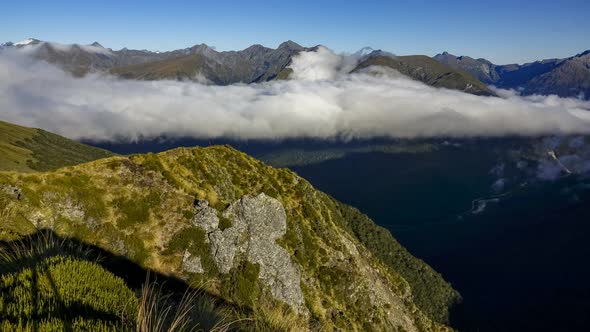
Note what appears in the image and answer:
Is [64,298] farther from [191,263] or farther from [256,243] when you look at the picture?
[256,243]

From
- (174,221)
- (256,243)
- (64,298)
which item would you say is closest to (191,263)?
(174,221)

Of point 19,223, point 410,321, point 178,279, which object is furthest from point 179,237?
point 410,321

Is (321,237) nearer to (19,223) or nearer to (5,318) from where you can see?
(19,223)

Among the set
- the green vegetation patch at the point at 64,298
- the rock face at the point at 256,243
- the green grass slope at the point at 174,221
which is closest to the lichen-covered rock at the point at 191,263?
the green grass slope at the point at 174,221

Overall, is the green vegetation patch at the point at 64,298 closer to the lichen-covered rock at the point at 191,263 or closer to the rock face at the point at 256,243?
the lichen-covered rock at the point at 191,263

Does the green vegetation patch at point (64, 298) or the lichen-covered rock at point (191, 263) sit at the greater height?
the green vegetation patch at point (64, 298)

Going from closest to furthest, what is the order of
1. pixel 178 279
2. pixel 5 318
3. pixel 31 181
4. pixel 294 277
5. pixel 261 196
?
pixel 5 318 < pixel 178 279 < pixel 31 181 < pixel 294 277 < pixel 261 196

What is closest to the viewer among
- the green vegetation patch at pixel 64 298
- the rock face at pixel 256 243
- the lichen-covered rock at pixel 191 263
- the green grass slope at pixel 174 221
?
the green vegetation patch at pixel 64 298

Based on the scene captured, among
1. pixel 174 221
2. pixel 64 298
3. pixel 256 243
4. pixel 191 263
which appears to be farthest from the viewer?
pixel 256 243
